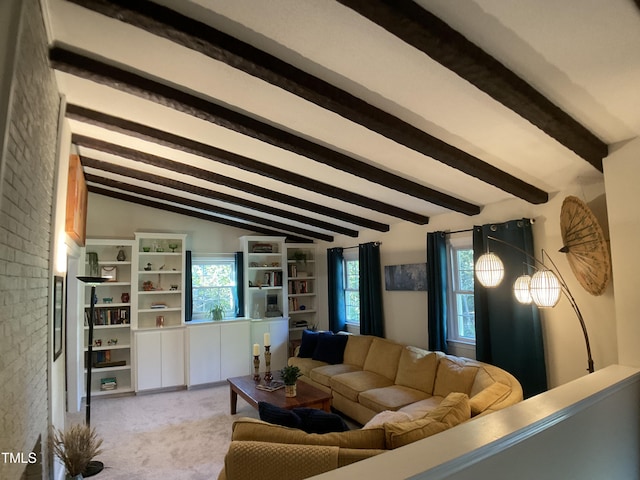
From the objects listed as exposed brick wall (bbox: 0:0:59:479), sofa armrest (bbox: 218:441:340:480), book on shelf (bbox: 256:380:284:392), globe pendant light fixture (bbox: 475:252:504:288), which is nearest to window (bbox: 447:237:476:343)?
globe pendant light fixture (bbox: 475:252:504:288)

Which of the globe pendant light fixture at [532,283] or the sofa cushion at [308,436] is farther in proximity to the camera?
the globe pendant light fixture at [532,283]

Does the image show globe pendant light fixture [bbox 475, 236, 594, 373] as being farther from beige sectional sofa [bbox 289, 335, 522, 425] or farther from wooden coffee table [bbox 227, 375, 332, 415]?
wooden coffee table [bbox 227, 375, 332, 415]

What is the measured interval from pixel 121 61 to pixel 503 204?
3.58 meters

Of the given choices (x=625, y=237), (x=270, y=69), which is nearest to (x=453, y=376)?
(x=625, y=237)

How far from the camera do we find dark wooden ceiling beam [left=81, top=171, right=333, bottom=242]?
5.15m

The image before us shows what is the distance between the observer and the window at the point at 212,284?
623 cm

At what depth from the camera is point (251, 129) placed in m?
2.86

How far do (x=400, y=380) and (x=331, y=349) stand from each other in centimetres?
134

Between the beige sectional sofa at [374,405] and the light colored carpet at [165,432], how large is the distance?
1.30 meters

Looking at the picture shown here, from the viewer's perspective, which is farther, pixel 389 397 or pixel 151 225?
pixel 151 225

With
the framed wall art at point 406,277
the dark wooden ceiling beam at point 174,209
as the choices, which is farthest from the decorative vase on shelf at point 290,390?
the dark wooden ceiling beam at point 174,209

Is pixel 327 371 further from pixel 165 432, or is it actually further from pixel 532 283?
pixel 532 283

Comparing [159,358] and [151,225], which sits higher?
[151,225]

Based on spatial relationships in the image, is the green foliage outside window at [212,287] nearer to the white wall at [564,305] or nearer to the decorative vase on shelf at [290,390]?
the decorative vase on shelf at [290,390]
